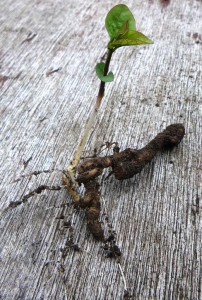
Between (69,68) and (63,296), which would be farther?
(69,68)

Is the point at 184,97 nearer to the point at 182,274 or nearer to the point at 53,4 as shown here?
the point at 182,274

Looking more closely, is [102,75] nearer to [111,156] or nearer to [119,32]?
[119,32]

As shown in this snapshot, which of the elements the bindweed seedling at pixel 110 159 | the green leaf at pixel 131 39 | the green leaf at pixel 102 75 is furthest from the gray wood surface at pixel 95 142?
the green leaf at pixel 131 39

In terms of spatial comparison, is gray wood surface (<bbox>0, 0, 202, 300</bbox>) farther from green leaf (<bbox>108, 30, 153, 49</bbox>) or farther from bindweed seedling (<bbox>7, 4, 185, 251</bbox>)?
green leaf (<bbox>108, 30, 153, 49</bbox>)

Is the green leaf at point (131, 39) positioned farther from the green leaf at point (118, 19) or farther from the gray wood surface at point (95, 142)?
the gray wood surface at point (95, 142)

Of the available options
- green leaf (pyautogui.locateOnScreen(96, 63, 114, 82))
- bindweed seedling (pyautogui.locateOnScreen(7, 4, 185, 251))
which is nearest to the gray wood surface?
bindweed seedling (pyautogui.locateOnScreen(7, 4, 185, 251))

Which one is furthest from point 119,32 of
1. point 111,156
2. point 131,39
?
point 111,156

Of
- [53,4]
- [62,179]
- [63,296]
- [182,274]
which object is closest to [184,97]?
[62,179]
